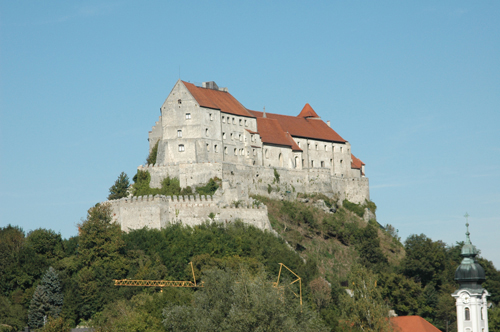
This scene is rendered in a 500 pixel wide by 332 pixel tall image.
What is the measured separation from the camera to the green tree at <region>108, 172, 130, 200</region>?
8700 centimetres

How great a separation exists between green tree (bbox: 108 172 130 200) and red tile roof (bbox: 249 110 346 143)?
19836 mm

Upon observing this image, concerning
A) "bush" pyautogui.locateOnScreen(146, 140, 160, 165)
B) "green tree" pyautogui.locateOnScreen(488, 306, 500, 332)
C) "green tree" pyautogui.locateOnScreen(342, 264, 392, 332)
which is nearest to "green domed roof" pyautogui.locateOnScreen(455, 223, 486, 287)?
"green tree" pyautogui.locateOnScreen(342, 264, 392, 332)

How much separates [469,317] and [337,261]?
25895mm

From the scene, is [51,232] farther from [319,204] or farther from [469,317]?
[469,317]

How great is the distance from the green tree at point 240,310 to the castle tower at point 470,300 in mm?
10338

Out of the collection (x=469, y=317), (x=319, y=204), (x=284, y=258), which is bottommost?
(x=469, y=317)

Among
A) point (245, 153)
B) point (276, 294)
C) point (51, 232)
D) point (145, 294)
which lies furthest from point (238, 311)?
point (245, 153)

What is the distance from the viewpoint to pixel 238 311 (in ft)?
184

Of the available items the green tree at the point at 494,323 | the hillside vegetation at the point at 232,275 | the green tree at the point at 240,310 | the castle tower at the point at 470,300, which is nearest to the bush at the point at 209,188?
the hillside vegetation at the point at 232,275

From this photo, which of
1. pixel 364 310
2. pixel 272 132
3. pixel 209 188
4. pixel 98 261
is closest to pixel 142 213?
pixel 98 261

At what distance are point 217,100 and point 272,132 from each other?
7907mm

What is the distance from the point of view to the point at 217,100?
313ft

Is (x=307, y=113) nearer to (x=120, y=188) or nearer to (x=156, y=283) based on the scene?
(x=120, y=188)

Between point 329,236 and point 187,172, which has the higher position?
point 187,172
